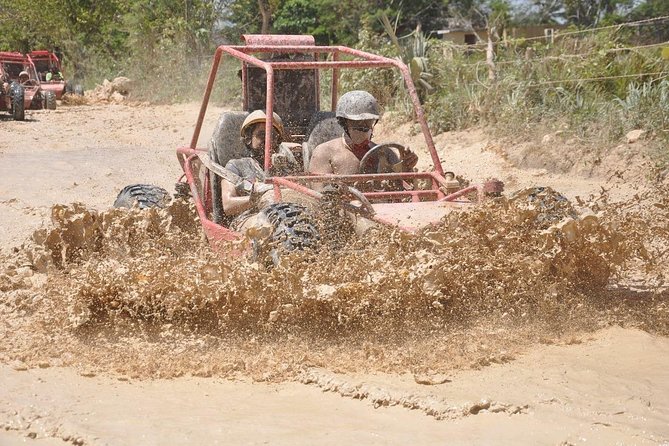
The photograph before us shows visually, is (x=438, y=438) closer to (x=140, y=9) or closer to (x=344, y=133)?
(x=344, y=133)

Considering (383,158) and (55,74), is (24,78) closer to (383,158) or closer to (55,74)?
(55,74)

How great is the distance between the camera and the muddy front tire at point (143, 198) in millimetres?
6770

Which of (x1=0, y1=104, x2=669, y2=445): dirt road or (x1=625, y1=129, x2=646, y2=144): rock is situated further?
(x1=625, y1=129, x2=646, y2=144): rock

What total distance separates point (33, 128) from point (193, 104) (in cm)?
612

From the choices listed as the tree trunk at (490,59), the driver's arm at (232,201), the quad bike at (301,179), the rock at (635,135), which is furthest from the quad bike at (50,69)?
the driver's arm at (232,201)

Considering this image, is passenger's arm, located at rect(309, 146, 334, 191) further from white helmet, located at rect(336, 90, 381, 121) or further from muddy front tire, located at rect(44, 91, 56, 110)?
muddy front tire, located at rect(44, 91, 56, 110)

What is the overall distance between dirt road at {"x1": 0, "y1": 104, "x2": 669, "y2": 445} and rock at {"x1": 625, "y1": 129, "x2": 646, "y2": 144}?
5.63m

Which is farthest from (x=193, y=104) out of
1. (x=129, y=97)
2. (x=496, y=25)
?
(x=496, y=25)

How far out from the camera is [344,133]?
20.2 feet

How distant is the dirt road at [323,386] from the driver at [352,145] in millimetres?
1325

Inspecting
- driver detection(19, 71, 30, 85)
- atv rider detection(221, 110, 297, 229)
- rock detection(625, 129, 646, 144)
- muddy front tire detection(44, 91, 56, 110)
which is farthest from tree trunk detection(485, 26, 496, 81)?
driver detection(19, 71, 30, 85)

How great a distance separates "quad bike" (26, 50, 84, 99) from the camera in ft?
84.9

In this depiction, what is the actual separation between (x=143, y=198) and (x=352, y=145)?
1643 millimetres

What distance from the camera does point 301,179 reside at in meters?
5.52
